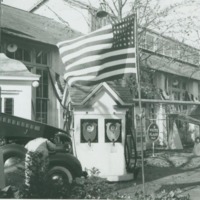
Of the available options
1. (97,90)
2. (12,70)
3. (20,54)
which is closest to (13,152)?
(97,90)

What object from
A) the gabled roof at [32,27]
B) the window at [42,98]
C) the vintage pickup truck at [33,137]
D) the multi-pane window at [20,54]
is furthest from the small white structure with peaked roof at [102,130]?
the multi-pane window at [20,54]

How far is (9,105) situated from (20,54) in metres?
3.73

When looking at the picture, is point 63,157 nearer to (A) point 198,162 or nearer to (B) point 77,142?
(B) point 77,142

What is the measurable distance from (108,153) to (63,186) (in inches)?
173

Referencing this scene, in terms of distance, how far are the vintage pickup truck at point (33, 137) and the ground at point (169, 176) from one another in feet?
4.56

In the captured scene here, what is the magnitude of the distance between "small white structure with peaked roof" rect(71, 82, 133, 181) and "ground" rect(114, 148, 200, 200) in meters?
0.76

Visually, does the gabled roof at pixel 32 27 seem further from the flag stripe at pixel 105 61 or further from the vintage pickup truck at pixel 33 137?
the flag stripe at pixel 105 61

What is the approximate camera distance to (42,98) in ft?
53.8

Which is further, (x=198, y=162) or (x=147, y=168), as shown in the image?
(x=198, y=162)

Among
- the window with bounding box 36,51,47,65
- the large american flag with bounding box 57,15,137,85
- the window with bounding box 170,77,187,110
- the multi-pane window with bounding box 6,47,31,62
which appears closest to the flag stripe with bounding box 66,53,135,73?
the large american flag with bounding box 57,15,137,85

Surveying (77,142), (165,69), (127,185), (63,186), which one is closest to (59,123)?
(77,142)

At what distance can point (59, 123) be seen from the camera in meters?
16.8

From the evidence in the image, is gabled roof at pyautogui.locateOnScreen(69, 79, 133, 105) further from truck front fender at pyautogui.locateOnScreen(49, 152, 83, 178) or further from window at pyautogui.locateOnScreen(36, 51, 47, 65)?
window at pyautogui.locateOnScreen(36, 51, 47, 65)

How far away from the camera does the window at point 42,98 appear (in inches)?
642
